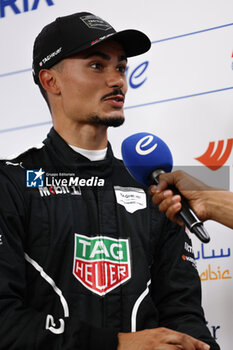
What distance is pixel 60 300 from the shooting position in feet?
4.19

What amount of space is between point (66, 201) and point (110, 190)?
132 millimetres

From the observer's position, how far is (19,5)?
6.64ft

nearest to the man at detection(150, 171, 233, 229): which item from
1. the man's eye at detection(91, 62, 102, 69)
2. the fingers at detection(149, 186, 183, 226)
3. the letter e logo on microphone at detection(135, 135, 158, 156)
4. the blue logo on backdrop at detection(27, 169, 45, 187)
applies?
the fingers at detection(149, 186, 183, 226)

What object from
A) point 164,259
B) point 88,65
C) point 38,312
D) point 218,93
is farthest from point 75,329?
point 218,93

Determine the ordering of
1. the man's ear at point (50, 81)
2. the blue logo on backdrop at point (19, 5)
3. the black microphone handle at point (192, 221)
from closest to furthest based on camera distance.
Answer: the black microphone handle at point (192, 221), the man's ear at point (50, 81), the blue logo on backdrop at point (19, 5)

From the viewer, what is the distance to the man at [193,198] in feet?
3.23

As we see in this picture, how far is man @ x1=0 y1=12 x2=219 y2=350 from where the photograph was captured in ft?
3.77

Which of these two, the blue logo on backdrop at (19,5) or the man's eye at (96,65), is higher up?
the blue logo on backdrop at (19,5)

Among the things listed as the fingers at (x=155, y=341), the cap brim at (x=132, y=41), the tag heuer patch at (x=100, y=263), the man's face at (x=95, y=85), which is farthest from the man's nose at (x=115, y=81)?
the fingers at (x=155, y=341)

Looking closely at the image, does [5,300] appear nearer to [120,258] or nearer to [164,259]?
[120,258]

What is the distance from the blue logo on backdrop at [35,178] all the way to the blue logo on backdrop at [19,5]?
84 cm

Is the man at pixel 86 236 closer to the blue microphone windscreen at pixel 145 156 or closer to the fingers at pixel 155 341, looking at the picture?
the fingers at pixel 155 341

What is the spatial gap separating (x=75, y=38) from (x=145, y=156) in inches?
21.0

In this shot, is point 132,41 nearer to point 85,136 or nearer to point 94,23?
point 94,23
